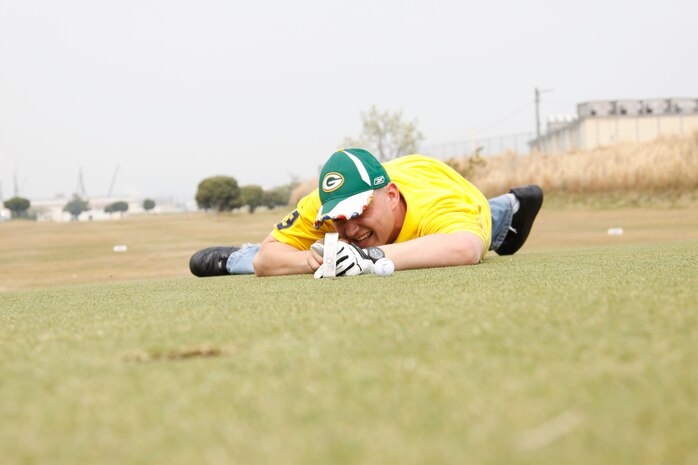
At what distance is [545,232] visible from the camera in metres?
17.2

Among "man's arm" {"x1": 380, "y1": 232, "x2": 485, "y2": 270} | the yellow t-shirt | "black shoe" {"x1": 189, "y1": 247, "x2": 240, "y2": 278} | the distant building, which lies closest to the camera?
"man's arm" {"x1": 380, "y1": 232, "x2": 485, "y2": 270}

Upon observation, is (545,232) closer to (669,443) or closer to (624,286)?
(624,286)

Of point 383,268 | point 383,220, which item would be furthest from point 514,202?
point 383,268

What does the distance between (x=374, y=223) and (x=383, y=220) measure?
0.21 feet

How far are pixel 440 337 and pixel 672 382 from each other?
21.4 inches

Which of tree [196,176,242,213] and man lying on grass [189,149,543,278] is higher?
tree [196,176,242,213]

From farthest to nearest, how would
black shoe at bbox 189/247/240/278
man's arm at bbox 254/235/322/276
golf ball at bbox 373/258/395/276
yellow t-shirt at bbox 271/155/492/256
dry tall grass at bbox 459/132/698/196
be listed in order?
dry tall grass at bbox 459/132/698/196
black shoe at bbox 189/247/240/278
man's arm at bbox 254/235/322/276
yellow t-shirt at bbox 271/155/492/256
golf ball at bbox 373/258/395/276

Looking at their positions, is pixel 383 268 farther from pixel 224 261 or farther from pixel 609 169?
pixel 609 169

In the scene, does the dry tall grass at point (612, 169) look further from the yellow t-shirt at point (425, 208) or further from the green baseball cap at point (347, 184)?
the green baseball cap at point (347, 184)

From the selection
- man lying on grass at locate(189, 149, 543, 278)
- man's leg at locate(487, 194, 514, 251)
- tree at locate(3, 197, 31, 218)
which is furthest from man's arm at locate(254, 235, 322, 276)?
tree at locate(3, 197, 31, 218)

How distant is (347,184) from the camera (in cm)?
392

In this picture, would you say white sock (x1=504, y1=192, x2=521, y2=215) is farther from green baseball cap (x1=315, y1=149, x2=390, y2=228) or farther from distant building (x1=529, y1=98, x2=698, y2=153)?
distant building (x1=529, y1=98, x2=698, y2=153)

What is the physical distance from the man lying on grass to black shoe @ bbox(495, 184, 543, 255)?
72 cm

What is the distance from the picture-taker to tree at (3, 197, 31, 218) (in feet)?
276
